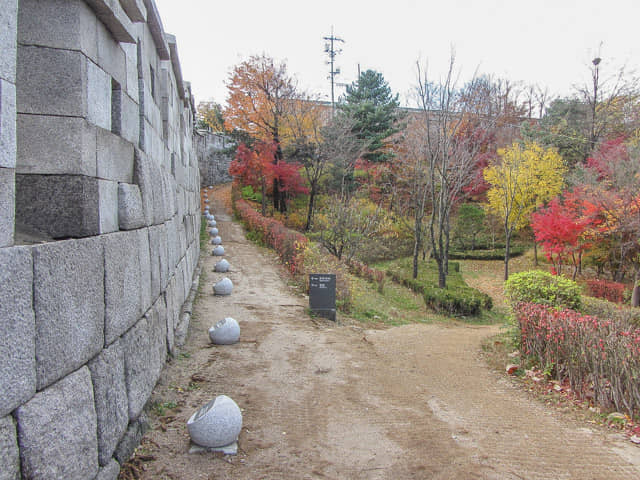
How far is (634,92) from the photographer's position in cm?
2622

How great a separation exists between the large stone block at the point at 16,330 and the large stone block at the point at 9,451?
0.17ft

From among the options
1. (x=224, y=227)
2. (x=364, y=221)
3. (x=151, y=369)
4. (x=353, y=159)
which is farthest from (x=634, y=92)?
(x=151, y=369)

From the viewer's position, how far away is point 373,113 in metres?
28.4

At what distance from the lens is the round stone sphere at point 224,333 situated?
6426 mm

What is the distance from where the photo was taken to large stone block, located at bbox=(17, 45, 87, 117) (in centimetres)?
267

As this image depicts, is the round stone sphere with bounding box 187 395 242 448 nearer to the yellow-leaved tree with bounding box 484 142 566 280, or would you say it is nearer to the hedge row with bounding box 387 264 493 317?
the hedge row with bounding box 387 264 493 317

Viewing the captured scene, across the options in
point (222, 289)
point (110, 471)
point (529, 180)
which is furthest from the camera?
point (529, 180)

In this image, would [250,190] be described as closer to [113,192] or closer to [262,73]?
[262,73]

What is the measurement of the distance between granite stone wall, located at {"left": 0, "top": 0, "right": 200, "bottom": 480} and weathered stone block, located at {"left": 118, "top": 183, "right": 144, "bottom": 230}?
0.02 m

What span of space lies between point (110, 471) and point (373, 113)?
2743 centimetres

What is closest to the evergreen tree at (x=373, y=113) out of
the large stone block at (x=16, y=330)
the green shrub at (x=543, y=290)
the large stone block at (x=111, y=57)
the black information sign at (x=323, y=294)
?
the green shrub at (x=543, y=290)

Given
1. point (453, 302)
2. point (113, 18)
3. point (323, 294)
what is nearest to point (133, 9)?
point (113, 18)

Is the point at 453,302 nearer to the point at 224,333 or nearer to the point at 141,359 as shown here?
the point at 224,333

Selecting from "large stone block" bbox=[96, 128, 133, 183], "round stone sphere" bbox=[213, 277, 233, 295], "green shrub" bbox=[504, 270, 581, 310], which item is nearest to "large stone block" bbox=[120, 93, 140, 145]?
"large stone block" bbox=[96, 128, 133, 183]
